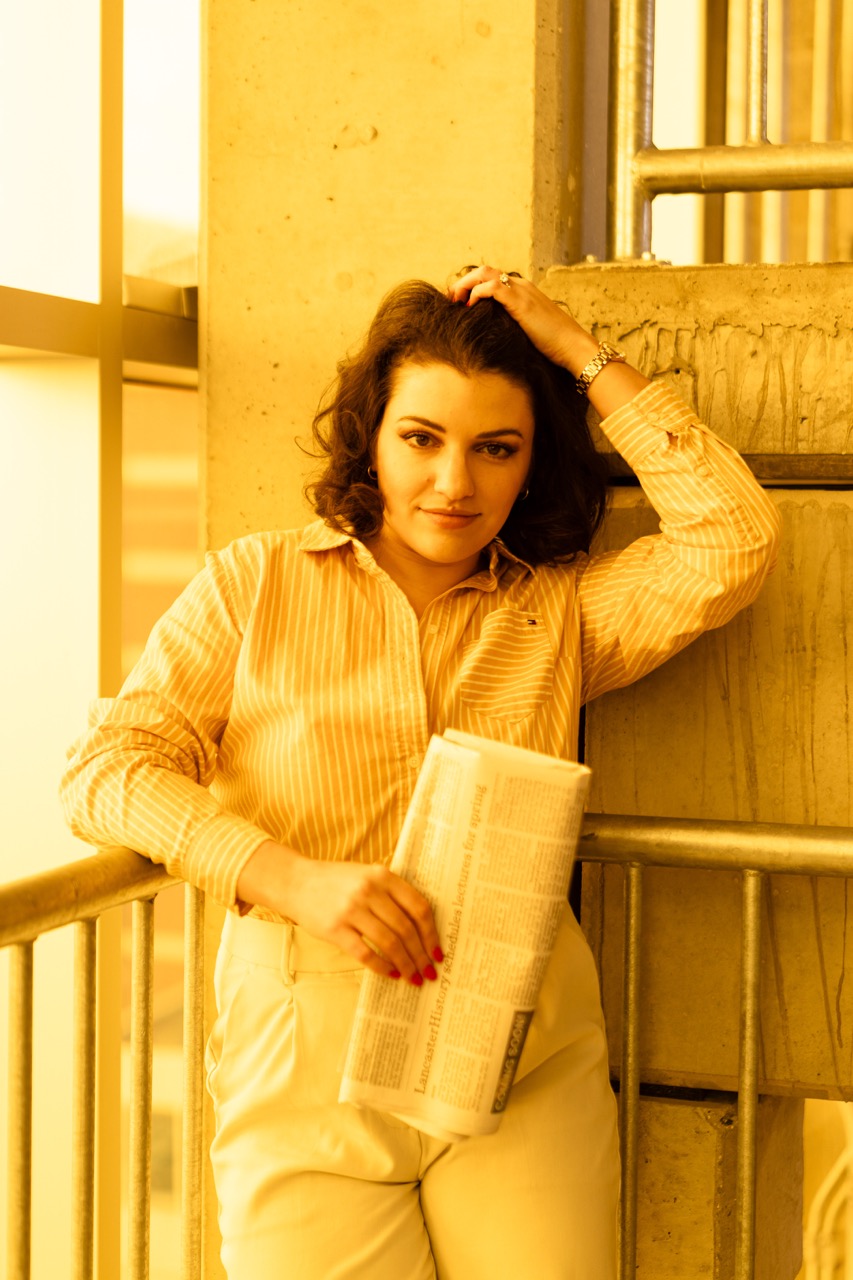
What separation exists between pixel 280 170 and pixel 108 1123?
5.52 ft

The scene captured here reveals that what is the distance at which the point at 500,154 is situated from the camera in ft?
7.22

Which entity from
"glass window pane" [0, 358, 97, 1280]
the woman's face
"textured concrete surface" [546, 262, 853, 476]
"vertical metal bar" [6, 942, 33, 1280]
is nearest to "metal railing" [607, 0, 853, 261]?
"textured concrete surface" [546, 262, 853, 476]

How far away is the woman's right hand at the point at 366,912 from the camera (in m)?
1.45

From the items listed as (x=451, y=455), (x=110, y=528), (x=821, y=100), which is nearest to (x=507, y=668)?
(x=451, y=455)

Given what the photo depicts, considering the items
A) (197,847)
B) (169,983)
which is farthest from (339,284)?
(169,983)

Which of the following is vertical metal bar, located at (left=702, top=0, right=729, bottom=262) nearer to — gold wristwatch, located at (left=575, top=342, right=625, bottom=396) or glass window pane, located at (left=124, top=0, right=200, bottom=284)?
glass window pane, located at (left=124, top=0, right=200, bottom=284)

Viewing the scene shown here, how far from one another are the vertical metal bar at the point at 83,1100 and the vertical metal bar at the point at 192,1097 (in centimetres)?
26

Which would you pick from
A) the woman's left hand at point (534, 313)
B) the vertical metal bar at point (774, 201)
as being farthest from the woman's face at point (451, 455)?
the vertical metal bar at point (774, 201)

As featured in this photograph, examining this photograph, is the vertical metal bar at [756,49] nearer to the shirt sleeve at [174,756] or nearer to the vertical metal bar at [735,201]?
the shirt sleeve at [174,756]

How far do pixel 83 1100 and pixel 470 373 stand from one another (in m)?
0.98

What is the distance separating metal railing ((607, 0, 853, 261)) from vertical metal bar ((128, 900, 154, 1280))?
138 centimetres

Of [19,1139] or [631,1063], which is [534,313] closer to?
[631,1063]

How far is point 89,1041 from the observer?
59.6 inches

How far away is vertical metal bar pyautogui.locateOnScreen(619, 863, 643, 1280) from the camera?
191 cm
